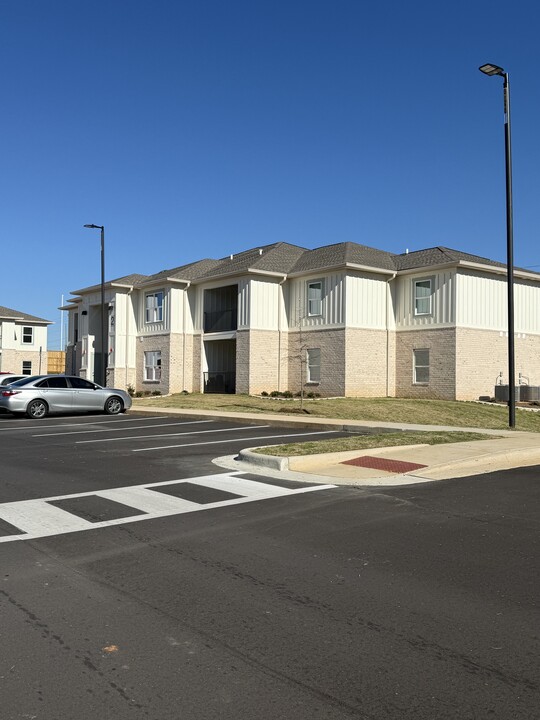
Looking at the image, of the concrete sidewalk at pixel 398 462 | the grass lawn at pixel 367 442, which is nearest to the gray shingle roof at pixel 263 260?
the grass lawn at pixel 367 442

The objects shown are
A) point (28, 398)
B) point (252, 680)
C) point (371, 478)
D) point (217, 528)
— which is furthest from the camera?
point (28, 398)

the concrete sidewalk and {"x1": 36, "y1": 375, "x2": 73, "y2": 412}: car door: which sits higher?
{"x1": 36, "y1": 375, "x2": 73, "y2": 412}: car door

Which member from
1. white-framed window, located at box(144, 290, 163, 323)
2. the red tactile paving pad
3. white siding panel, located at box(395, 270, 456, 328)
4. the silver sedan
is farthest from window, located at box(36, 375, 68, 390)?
white siding panel, located at box(395, 270, 456, 328)

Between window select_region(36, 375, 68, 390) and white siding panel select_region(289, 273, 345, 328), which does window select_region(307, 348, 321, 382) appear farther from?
window select_region(36, 375, 68, 390)

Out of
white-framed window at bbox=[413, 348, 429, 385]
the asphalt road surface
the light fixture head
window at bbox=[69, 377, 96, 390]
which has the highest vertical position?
the light fixture head

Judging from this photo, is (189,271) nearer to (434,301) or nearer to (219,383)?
(219,383)

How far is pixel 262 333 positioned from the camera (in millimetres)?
34062

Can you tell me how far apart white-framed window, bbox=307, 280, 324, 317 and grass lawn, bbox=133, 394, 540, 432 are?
5.40 m

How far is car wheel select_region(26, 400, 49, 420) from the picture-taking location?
23.2m

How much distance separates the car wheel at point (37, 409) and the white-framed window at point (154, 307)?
15501mm

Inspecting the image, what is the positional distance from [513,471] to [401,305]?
22.2 meters

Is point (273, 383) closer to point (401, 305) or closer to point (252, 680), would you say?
point (401, 305)

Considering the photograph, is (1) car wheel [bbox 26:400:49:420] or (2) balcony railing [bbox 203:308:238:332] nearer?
(1) car wheel [bbox 26:400:49:420]

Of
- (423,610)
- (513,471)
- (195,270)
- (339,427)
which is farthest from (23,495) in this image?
(195,270)
